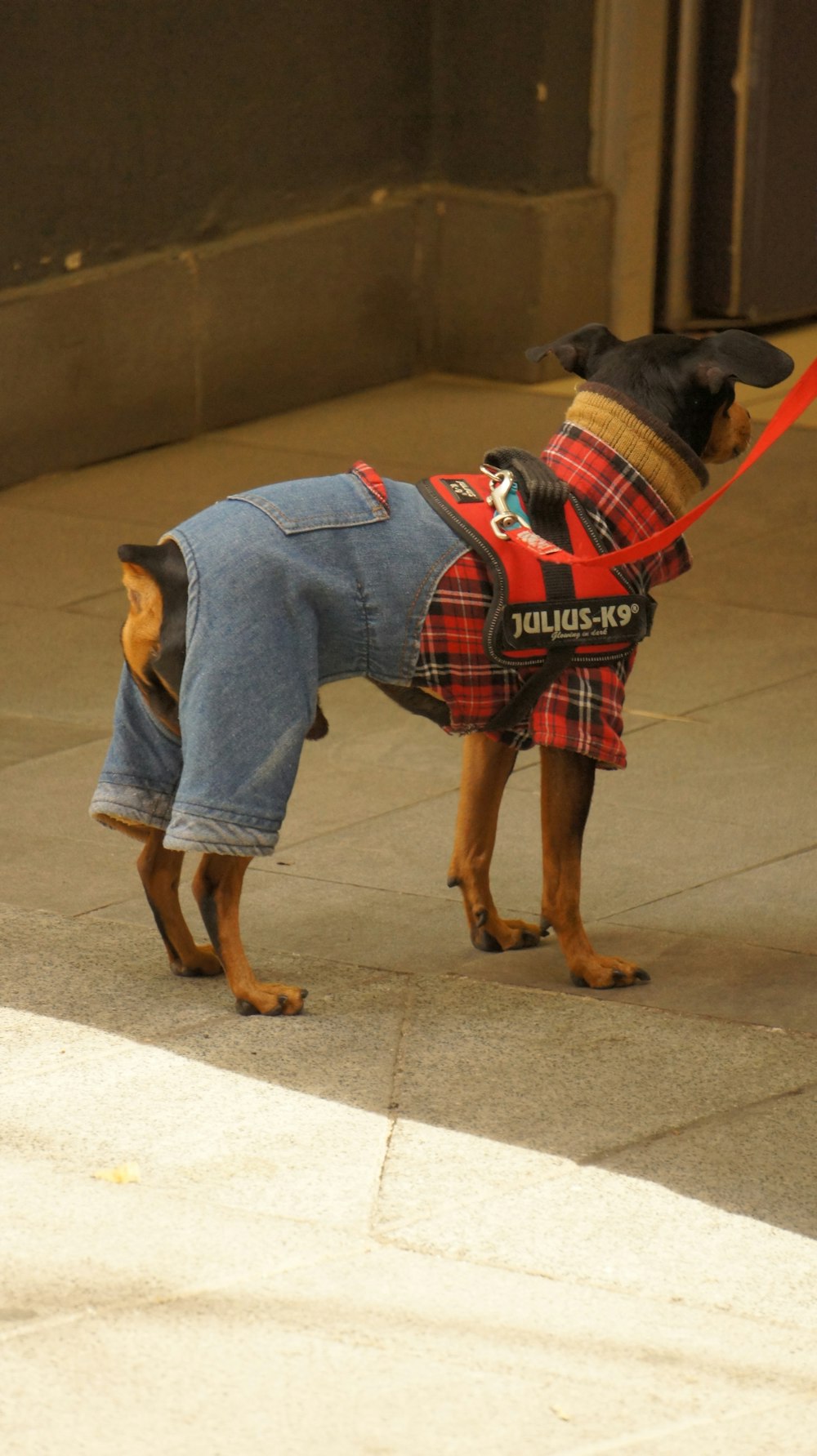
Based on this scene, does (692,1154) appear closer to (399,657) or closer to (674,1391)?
(674,1391)

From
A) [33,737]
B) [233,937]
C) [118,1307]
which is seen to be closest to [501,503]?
[233,937]

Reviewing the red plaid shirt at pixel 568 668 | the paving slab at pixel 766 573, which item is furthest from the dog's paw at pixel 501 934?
the paving slab at pixel 766 573

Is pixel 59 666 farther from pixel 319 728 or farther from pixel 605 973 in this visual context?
pixel 605 973

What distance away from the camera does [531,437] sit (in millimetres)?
10609

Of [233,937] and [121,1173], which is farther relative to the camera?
[233,937]

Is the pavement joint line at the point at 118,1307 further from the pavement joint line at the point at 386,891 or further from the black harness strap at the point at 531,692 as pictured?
the pavement joint line at the point at 386,891

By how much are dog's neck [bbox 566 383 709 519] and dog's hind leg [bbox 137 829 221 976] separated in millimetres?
1329

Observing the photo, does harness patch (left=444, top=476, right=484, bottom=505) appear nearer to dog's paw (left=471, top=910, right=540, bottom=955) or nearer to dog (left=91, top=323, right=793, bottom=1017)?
dog (left=91, top=323, right=793, bottom=1017)

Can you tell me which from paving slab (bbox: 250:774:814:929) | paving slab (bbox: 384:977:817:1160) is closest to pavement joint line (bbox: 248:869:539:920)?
paving slab (bbox: 250:774:814:929)

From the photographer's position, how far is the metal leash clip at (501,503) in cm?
464

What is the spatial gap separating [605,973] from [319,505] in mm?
1277

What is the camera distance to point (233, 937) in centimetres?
470

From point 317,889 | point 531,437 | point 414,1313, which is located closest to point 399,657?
point 317,889

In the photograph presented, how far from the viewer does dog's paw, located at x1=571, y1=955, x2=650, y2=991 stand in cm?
494
